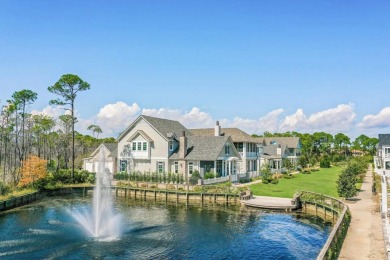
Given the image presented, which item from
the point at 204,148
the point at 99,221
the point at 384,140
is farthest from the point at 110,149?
the point at 384,140

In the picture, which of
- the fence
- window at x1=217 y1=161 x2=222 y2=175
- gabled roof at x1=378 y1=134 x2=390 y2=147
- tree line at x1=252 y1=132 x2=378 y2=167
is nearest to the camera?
the fence

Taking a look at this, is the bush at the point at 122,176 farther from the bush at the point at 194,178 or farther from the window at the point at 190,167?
the bush at the point at 194,178

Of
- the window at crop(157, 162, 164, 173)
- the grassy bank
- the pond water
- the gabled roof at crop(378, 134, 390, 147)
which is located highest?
the gabled roof at crop(378, 134, 390, 147)

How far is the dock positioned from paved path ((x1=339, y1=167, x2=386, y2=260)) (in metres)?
5.60

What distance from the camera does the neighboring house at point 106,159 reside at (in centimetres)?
5906

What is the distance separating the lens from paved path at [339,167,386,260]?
16758mm

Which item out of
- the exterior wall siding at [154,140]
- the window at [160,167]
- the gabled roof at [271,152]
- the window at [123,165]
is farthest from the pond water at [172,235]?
the gabled roof at [271,152]

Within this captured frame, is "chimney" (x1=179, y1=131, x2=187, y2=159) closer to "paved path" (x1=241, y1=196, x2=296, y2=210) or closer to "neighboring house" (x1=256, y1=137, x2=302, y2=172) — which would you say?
"paved path" (x1=241, y1=196, x2=296, y2=210)

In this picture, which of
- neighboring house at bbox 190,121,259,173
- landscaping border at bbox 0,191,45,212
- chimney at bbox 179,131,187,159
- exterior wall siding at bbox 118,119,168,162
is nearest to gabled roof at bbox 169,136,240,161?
chimney at bbox 179,131,187,159

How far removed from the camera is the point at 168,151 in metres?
51.8

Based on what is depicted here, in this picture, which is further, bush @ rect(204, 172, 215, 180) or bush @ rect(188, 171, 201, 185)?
bush @ rect(204, 172, 215, 180)

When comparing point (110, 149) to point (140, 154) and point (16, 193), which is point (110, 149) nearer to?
point (140, 154)

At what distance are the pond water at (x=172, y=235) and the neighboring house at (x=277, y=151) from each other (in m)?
32.2

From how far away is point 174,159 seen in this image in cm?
5106
